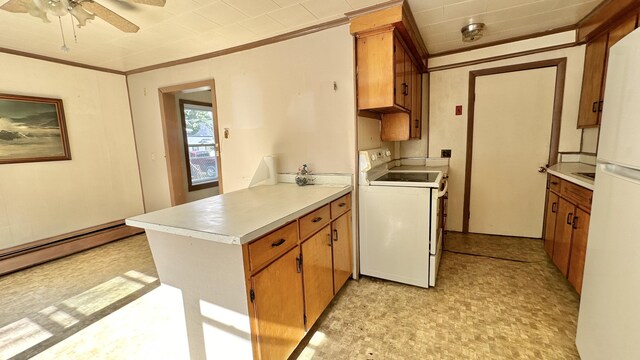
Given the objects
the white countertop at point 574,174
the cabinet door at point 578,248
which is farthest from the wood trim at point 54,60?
the cabinet door at point 578,248

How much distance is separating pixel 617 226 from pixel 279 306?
5.20 ft

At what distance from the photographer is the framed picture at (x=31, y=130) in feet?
9.21

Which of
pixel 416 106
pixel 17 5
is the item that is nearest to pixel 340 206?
pixel 416 106

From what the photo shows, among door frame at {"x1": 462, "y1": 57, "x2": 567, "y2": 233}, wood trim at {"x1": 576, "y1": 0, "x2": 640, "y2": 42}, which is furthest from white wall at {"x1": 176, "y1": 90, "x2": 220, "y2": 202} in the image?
wood trim at {"x1": 576, "y1": 0, "x2": 640, "y2": 42}

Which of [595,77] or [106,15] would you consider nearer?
[106,15]

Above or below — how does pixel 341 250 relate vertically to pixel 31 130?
below

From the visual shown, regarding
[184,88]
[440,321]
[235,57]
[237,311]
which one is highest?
[235,57]

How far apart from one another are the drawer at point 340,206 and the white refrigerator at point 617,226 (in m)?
1.46

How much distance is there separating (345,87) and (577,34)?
252 cm

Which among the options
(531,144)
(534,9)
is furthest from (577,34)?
(531,144)

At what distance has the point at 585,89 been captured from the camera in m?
2.62

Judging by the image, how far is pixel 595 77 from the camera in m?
2.43

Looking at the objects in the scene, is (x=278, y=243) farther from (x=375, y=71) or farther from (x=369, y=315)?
(x=375, y=71)

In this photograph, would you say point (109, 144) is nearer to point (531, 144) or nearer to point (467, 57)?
point (467, 57)
